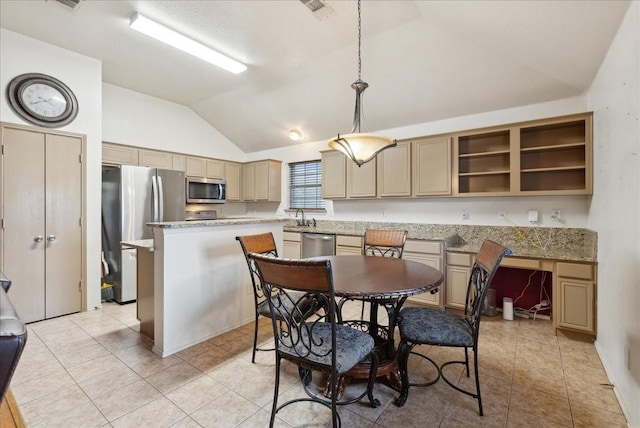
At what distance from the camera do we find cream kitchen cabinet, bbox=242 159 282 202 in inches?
227

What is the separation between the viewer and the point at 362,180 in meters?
4.51

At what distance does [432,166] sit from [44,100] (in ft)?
14.7

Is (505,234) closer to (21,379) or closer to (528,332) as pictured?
(528,332)

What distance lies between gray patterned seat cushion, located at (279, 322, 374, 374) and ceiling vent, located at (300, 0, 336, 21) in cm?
268

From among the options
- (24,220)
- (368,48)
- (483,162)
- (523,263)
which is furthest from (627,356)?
(24,220)

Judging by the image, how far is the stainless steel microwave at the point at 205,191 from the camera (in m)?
5.12

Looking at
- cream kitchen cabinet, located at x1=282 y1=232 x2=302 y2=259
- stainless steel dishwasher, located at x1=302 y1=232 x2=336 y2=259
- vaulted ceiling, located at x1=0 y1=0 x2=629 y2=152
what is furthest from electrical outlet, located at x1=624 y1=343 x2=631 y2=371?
cream kitchen cabinet, located at x1=282 y1=232 x2=302 y2=259

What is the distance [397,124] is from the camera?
441 centimetres

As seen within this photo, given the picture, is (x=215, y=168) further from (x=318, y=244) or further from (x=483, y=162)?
(x=483, y=162)

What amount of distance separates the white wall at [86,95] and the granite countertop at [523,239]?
3209 mm

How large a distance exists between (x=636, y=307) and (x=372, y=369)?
1514mm

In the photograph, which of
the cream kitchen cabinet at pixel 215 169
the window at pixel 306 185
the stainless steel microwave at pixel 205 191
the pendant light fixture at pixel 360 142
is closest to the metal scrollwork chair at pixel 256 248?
the pendant light fixture at pixel 360 142

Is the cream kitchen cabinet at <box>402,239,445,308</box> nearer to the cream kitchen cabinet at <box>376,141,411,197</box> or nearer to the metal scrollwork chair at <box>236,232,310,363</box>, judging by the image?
the cream kitchen cabinet at <box>376,141,411,197</box>

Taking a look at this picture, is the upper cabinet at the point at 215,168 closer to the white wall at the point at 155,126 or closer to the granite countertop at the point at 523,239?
the white wall at the point at 155,126
